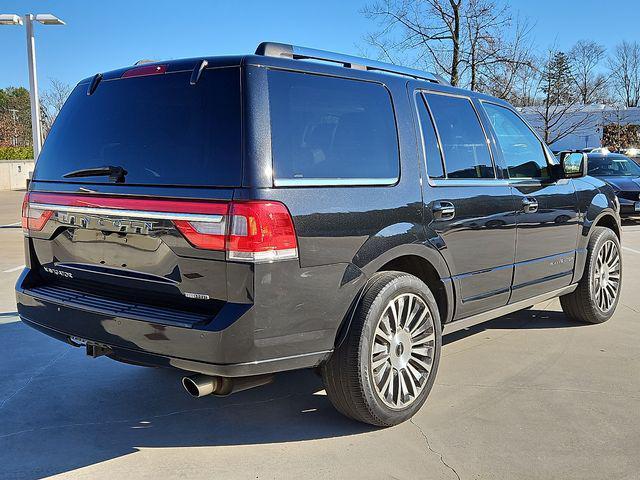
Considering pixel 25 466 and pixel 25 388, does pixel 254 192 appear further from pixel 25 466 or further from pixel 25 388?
pixel 25 388

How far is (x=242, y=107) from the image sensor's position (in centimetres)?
305

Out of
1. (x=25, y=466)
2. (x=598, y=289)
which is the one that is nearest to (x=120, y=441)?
(x=25, y=466)

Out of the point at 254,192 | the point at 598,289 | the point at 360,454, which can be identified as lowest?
the point at 360,454

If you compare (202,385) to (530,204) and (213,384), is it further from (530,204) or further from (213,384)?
(530,204)

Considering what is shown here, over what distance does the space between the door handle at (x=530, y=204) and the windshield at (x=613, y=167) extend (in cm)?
1188

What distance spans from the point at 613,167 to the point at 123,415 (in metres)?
14.9

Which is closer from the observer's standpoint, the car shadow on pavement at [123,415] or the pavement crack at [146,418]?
the car shadow on pavement at [123,415]

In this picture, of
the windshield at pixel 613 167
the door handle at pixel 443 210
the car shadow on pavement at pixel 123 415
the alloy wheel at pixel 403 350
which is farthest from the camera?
the windshield at pixel 613 167

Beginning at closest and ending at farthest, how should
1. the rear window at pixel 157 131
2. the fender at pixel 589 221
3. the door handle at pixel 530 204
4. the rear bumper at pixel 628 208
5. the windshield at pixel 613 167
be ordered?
the rear window at pixel 157 131, the door handle at pixel 530 204, the fender at pixel 589 221, the rear bumper at pixel 628 208, the windshield at pixel 613 167

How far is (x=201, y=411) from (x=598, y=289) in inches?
152

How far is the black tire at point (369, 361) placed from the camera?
11.2 feet

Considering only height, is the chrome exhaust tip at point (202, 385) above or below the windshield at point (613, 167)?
below

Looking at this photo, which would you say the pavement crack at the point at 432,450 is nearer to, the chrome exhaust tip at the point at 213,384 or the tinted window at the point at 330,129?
the chrome exhaust tip at the point at 213,384

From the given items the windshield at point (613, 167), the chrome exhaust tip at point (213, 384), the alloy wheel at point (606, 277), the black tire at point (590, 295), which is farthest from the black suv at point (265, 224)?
the windshield at point (613, 167)
